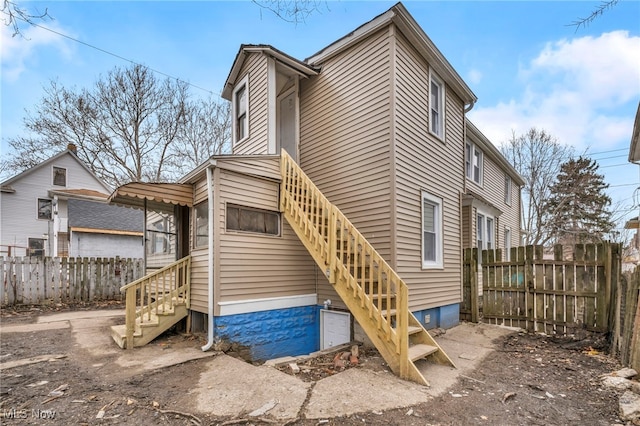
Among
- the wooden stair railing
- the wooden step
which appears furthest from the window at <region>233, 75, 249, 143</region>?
the wooden step

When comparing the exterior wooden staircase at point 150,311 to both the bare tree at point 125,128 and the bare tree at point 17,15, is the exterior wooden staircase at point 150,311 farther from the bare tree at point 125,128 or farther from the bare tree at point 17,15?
the bare tree at point 125,128

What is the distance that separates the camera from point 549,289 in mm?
6980

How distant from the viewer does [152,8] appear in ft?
17.7

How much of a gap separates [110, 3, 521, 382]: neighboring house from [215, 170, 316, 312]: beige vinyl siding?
0.08 feet

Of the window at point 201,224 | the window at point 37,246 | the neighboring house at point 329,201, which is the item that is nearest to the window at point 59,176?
the window at point 37,246

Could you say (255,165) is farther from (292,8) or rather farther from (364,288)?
(292,8)

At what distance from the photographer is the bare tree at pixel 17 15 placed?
275 cm

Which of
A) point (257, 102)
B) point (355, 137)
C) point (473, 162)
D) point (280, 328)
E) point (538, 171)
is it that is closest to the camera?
point (280, 328)

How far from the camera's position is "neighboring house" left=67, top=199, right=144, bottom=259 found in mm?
17141

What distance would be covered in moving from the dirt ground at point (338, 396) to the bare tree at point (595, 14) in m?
3.78

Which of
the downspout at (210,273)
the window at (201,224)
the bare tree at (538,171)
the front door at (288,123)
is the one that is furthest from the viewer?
the bare tree at (538,171)

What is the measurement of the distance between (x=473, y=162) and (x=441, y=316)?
674cm

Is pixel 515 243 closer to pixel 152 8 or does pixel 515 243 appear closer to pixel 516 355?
pixel 516 355

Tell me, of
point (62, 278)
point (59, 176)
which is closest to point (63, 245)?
point (59, 176)
